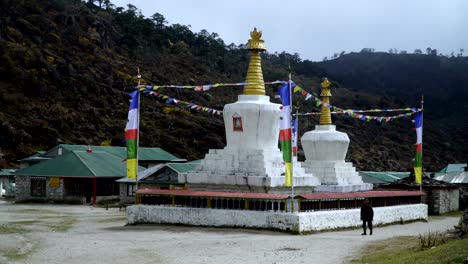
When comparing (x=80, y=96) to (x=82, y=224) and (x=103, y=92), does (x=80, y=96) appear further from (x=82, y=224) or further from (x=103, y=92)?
(x=82, y=224)

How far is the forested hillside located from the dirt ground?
44.6 metres

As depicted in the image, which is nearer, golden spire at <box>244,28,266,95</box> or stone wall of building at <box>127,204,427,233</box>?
stone wall of building at <box>127,204,427,233</box>

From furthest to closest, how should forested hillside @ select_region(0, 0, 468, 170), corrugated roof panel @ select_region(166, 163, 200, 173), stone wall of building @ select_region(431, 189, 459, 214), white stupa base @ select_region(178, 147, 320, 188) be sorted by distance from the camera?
1. forested hillside @ select_region(0, 0, 468, 170)
2. corrugated roof panel @ select_region(166, 163, 200, 173)
3. stone wall of building @ select_region(431, 189, 459, 214)
4. white stupa base @ select_region(178, 147, 320, 188)

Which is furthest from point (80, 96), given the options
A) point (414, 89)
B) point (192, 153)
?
point (414, 89)

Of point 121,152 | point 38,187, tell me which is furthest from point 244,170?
point 121,152

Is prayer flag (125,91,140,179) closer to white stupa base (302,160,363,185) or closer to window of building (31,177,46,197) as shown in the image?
white stupa base (302,160,363,185)

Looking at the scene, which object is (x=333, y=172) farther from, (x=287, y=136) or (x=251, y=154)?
(x=287, y=136)

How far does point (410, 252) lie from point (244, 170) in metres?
10.3

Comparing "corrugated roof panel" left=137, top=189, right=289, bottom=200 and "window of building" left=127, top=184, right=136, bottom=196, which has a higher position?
"corrugated roof panel" left=137, top=189, right=289, bottom=200

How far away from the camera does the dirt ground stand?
17.1 meters

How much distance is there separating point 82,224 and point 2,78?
65.8 m

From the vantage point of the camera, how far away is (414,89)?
188500mm

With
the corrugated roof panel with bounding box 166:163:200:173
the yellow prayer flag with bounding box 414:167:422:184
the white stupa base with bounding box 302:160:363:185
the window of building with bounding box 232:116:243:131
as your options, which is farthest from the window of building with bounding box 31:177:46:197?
the yellow prayer flag with bounding box 414:167:422:184

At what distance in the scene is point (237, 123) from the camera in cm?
2803
